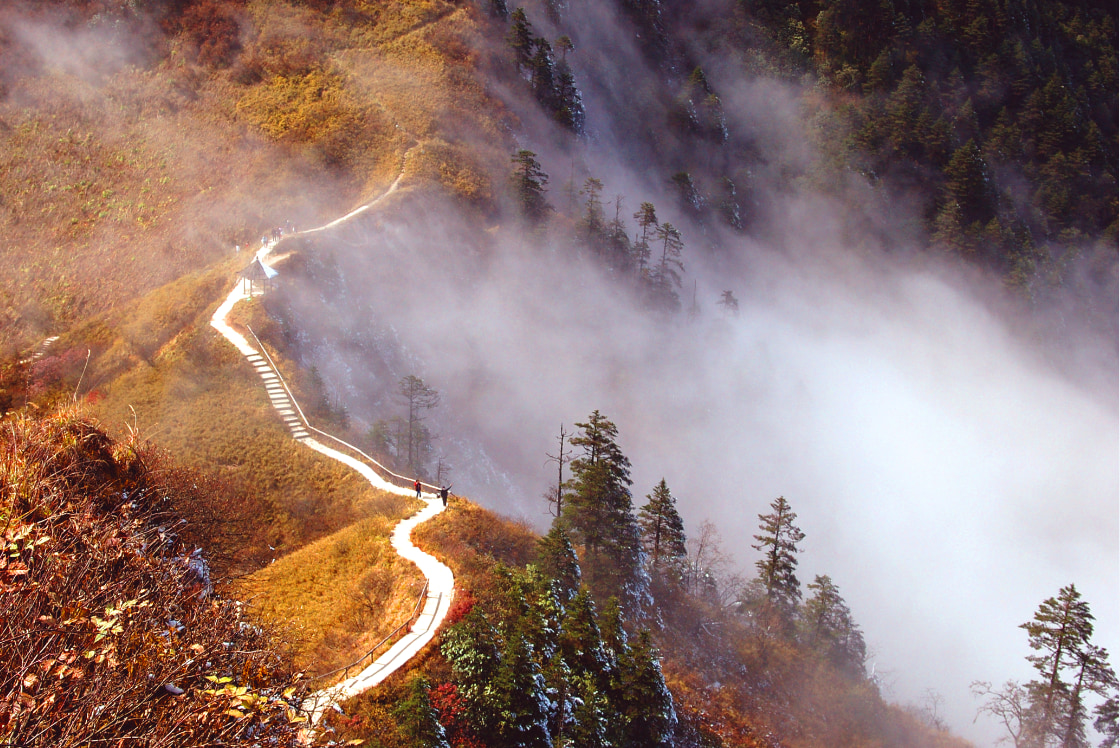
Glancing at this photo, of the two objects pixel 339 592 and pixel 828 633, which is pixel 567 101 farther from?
pixel 339 592

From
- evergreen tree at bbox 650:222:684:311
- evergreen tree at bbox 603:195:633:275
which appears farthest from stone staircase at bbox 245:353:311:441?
evergreen tree at bbox 650:222:684:311

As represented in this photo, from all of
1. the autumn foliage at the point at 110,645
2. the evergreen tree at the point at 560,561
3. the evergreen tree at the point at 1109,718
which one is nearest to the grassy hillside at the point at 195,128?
the evergreen tree at the point at 560,561

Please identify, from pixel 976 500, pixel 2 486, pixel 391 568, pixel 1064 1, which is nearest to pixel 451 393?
pixel 391 568

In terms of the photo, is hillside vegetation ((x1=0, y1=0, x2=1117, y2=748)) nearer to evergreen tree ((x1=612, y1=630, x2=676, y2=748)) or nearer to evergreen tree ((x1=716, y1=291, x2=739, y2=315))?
evergreen tree ((x1=612, y1=630, x2=676, y2=748))

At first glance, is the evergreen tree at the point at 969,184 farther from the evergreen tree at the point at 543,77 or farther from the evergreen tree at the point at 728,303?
the evergreen tree at the point at 543,77

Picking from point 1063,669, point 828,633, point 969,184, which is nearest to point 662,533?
point 828,633

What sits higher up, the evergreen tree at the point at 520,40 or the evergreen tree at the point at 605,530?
the evergreen tree at the point at 520,40

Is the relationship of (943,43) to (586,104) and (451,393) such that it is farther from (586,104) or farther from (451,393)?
(451,393)
